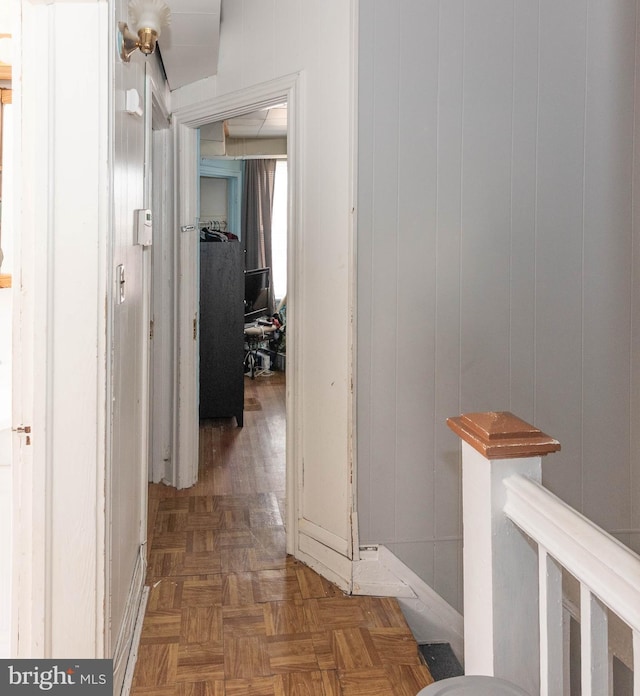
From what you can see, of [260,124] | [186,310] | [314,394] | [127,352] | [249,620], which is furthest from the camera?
[260,124]

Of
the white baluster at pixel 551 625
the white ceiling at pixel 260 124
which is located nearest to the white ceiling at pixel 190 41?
the white baluster at pixel 551 625

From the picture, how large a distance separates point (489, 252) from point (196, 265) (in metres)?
1.65

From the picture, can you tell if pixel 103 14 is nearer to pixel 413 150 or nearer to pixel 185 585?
pixel 413 150

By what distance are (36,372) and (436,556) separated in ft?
6.01

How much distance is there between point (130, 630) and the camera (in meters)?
2.20

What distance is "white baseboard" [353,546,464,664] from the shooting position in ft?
8.82

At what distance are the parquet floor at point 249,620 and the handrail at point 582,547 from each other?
3.70ft

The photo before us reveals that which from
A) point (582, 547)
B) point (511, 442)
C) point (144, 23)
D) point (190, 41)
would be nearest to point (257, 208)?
point (190, 41)

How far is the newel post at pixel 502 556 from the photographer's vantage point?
4.19 ft

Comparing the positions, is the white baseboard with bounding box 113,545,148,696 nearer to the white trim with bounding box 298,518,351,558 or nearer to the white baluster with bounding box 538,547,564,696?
the white trim with bounding box 298,518,351,558

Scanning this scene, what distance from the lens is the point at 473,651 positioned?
1411 millimetres

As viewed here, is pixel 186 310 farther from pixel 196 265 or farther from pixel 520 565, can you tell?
pixel 520 565

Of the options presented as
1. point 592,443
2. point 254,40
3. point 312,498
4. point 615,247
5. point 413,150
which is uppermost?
point 254,40

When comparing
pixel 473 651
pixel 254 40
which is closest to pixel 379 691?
pixel 473 651
